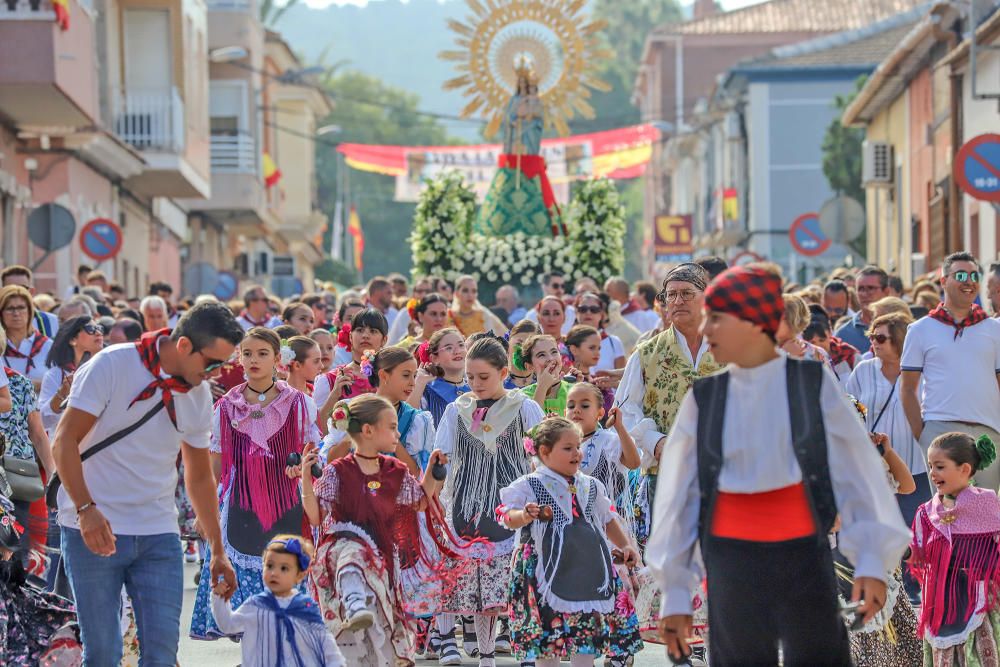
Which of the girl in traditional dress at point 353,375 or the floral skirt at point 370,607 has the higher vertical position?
the girl in traditional dress at point 353,375

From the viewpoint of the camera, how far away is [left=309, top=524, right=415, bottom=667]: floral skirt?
27.8ft

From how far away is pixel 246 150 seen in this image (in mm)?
46344

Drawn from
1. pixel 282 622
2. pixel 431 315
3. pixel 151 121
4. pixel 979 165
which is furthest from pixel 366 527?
pixel 151 121

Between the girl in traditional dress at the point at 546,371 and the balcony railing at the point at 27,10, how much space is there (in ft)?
44.1

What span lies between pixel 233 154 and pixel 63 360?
34.6m

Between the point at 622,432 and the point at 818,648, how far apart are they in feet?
11.3

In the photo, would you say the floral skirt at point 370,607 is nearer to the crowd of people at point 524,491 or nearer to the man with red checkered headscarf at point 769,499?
the crowd of people at point 524,491

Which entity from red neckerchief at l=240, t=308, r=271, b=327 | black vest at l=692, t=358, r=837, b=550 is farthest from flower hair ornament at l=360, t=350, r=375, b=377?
red neckerchief at l=240, t=308, r=271, b=327

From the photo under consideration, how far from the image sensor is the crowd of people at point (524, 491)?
6070 mm

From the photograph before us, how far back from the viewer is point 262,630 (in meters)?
7.82

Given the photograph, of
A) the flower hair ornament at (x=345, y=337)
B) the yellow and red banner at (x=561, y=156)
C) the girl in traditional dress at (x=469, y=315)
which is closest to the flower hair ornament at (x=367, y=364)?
the flower hair ornament at (x=345, y=337)

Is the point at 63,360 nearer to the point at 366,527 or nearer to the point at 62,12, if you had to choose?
the point at 366,527

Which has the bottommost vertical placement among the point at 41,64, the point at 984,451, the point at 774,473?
the point at 984,451

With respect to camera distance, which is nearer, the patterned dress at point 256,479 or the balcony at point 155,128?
the patterned dress at point 256,479
